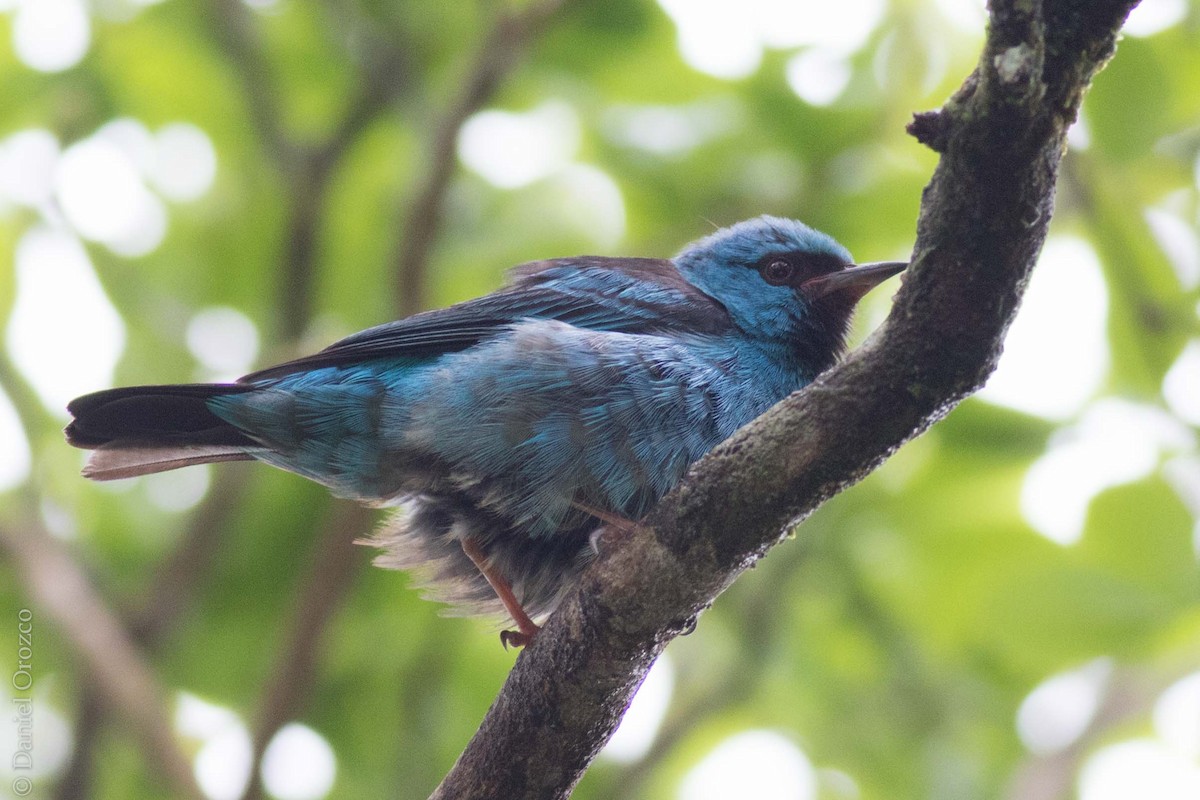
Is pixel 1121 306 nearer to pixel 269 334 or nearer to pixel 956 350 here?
pixel 956 350

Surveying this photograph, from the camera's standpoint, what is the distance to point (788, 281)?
4.73 metres

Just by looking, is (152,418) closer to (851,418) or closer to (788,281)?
(788,281)

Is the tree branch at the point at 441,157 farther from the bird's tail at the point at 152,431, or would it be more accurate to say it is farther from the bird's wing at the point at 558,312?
the bird's tail at the point at 152,431

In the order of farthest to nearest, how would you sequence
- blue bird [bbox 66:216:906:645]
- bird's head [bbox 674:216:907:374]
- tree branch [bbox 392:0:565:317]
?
1. tree branch [bbox 392:0:565:317]
2. bird's head [bbox 674:216:907:374]
3. blue bird [bbox 66:216:906:645]

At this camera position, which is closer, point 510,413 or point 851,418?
point 851,418

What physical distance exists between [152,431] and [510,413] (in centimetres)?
120

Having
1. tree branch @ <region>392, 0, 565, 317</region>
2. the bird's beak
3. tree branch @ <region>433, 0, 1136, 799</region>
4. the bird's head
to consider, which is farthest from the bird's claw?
the bird's beak

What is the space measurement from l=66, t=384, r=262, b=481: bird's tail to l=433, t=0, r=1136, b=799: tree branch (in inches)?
64.9

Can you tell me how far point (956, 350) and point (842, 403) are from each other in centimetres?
25

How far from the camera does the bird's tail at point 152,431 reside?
4062 millimetres

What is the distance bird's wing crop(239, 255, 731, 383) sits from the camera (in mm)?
4297

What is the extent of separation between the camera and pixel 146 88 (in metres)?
6.29

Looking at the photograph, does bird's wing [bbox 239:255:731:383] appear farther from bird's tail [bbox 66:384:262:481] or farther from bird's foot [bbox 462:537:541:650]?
bird's foot [bbox 462:537:541:650]

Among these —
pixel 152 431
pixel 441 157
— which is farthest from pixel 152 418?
pixel 441 157
